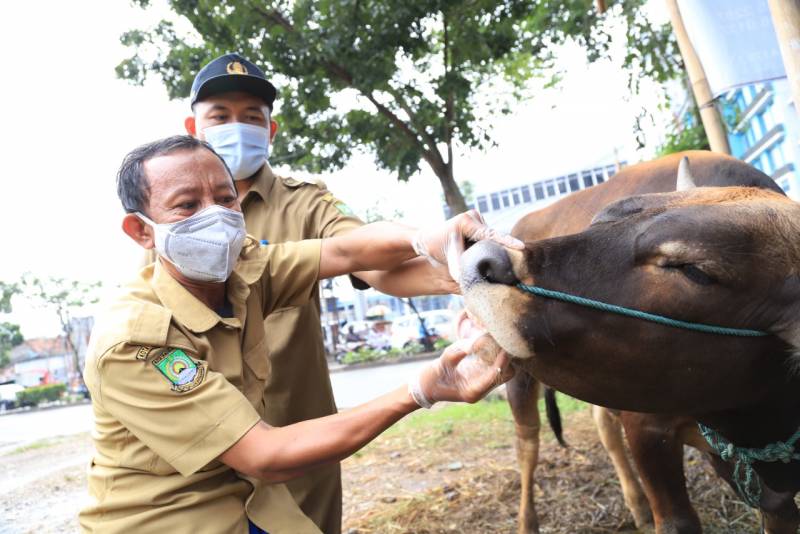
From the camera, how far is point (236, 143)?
322cm

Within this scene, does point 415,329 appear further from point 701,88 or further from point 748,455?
point 748,455

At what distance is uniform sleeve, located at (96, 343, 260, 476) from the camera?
6.19 ft

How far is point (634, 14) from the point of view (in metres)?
7.19

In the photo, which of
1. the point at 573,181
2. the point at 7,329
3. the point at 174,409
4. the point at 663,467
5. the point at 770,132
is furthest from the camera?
the point at 573,181

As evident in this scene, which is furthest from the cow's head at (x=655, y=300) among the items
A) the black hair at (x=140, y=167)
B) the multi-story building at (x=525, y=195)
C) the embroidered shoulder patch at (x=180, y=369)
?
the multi-story building at (x=525, y=195)

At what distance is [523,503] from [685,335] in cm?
275

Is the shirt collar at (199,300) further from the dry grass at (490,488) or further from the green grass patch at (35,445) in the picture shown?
the green grass patch at (35,445)

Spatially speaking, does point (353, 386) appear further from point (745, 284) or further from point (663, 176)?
point (745, 284)

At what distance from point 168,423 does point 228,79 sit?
1.83 m

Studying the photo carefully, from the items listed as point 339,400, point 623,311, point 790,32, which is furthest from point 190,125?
point 339,400

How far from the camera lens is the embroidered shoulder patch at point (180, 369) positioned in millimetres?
1900

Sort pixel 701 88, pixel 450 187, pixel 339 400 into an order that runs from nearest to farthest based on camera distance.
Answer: pixel 701 88 → pixel 450 187 → pixel 339 400

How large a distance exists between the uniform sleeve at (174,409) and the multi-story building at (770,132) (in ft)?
44.7

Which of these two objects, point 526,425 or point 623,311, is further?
point 526,425
